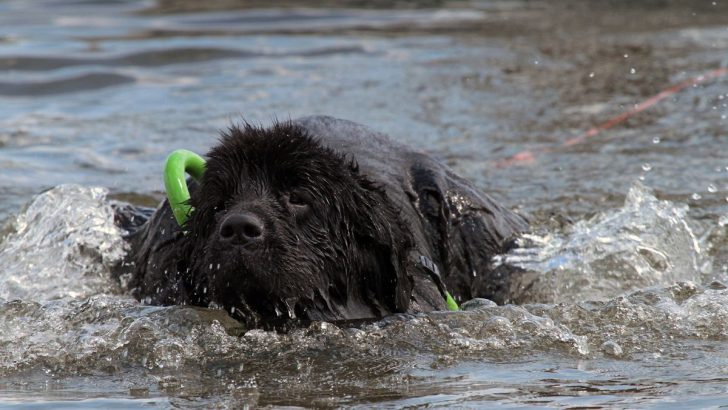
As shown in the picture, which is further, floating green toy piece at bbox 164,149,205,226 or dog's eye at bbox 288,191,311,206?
floating green toy piece at bbox 164,149,205,226

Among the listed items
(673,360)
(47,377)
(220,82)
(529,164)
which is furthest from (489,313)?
(220,82)

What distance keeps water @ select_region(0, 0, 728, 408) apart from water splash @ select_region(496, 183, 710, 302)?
17 mm

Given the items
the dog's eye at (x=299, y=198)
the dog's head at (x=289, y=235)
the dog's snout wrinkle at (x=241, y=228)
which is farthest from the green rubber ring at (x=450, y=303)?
the dog's snout wrinkle at (x=241, y=228)

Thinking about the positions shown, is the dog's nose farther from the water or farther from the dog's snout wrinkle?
the water

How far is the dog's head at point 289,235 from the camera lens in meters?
5.03

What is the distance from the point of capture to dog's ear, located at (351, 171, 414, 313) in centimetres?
542

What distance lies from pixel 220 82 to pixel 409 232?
7988mm

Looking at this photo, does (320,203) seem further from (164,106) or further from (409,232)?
(164,106)

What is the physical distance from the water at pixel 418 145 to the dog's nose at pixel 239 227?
1.81 ft

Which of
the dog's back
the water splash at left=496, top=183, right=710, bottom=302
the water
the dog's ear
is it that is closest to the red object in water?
the water

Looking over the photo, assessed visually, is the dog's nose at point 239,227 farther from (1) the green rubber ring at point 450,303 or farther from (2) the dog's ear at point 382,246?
(1) the green rubber ring at point 450,303

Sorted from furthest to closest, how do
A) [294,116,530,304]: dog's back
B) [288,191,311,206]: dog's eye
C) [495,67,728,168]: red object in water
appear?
1. [495,67,728,168]: red object in water
2. [294,116,530,304]: dog's back
3. [288,191,311,206]: dog's eye

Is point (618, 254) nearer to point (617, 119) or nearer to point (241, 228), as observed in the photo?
point (241, 228)

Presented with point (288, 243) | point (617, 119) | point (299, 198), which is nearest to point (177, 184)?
point (299, 198)
